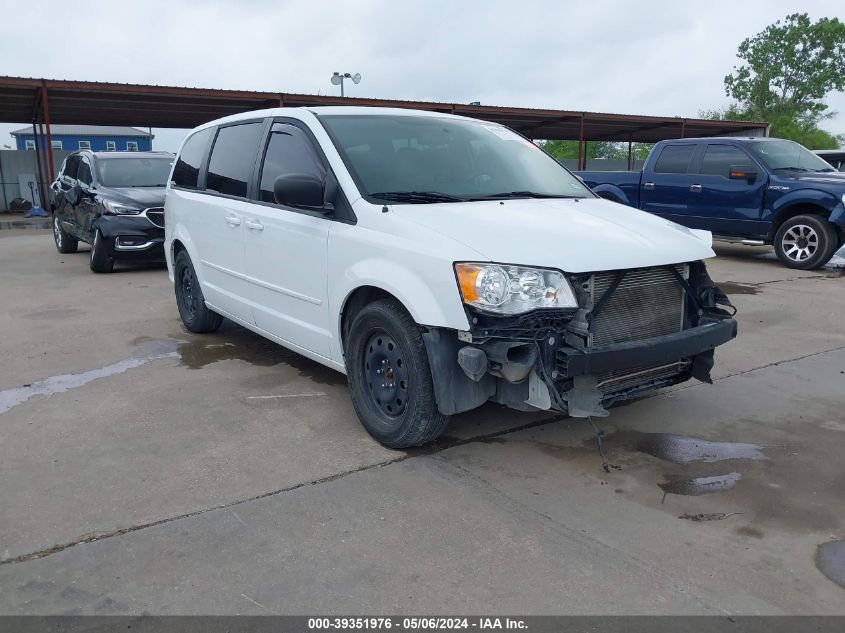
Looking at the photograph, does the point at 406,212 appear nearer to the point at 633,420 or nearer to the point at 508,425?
the point at 508,425

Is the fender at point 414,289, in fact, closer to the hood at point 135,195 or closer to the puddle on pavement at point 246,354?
the puddle on pavement at point 246,354

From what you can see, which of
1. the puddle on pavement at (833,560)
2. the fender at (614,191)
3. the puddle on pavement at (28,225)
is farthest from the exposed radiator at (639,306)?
the puddle on pavement at (28,225)

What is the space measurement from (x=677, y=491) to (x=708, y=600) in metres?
0.93

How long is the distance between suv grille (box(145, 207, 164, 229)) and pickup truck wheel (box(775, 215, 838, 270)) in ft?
29.4

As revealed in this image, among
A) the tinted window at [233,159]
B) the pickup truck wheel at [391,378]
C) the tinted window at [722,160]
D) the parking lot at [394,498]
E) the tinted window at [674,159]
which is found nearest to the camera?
the parking lot at [394,498]

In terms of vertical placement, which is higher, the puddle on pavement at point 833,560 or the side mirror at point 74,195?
the side mirror at point 74,195

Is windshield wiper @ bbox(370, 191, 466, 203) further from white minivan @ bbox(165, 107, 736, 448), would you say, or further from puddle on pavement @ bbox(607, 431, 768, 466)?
puddle on pavement @ bbox(607, 431, 768, 466)

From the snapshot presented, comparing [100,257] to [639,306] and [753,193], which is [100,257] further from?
[753,193]

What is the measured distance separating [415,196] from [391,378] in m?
1.05

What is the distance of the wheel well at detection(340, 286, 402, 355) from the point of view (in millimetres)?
4023

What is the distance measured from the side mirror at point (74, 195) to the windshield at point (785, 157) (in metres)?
10.3

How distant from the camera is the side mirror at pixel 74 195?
1104cm

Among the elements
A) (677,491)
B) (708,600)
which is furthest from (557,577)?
(677,491)

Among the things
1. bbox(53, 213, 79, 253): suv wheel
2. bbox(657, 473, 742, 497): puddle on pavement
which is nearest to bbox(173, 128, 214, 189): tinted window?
bbox(657, 473, 742, 497): puddle on pavement
